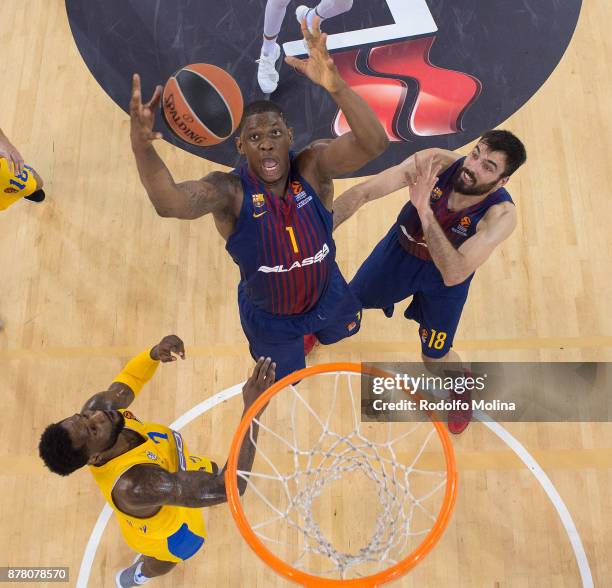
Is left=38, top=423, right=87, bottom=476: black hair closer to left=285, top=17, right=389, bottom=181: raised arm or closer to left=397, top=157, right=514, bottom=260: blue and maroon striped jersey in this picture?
left=285, top=17, right=389, bottom=181: raised arm

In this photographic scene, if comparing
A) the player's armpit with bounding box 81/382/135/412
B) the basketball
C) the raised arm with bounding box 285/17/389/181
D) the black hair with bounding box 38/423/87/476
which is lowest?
the black hair with bounding box 38/423/87/476

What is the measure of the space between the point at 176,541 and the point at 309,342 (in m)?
1.71

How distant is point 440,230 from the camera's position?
4.03m

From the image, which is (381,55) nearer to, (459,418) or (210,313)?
(210,313)

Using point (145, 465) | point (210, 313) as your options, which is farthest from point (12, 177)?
point (145, 465)

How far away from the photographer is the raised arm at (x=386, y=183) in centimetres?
424

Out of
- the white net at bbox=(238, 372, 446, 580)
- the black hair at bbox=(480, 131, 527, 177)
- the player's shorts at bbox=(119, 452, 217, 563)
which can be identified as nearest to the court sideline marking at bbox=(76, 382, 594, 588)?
the white net at bbox=(238, 372, 446, 580)

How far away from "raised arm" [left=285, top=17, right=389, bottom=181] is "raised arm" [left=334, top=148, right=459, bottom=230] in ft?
2.42

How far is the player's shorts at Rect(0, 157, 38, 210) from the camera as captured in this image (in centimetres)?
490

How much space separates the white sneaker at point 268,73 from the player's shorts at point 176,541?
322cm

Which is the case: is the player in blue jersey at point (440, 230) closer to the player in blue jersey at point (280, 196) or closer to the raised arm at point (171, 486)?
the player in blue jersey at point (280, 196)

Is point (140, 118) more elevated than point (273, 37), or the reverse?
point (273, 37)

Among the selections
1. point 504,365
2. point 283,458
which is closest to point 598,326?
point 504,365

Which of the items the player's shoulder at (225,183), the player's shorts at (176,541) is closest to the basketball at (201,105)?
the player's shoulder at (225,183)
